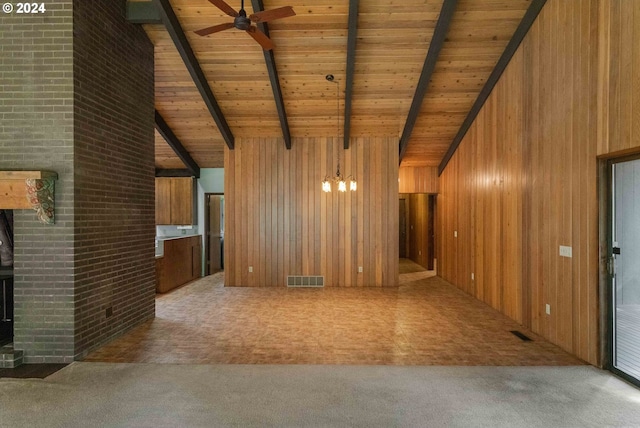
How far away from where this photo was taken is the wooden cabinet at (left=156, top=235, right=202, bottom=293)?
23.8ft

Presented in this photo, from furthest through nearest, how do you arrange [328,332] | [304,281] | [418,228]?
[418,228] < [304,281] < [328,332]

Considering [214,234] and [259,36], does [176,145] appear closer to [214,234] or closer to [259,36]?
[214,234]

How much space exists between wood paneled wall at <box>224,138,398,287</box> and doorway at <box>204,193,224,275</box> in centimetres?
187

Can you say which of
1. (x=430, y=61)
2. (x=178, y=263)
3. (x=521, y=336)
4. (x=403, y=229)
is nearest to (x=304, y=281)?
(x=178, y=263)

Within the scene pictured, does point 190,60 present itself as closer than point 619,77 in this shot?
No

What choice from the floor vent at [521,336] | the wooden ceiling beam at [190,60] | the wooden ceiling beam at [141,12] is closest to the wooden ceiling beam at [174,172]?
the wooden ceiling beam at [190,60]

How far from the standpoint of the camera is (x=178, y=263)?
795 centimetres

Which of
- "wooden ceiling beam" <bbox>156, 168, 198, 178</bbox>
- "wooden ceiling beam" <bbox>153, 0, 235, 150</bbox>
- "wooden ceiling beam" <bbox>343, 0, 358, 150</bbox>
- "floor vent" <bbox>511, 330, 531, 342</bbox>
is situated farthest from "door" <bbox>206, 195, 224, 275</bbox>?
"floor vent" <bbox>511, 330, 531, 342</bbox>

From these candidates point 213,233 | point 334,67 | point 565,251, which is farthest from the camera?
point 213,233

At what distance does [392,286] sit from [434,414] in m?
4.89

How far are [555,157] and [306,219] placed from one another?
4630mm

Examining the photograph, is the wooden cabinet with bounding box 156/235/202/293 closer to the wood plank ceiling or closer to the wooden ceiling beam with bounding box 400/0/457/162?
the wood plank ceiling

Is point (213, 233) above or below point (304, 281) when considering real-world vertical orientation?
above

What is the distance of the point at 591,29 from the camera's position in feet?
12.0
